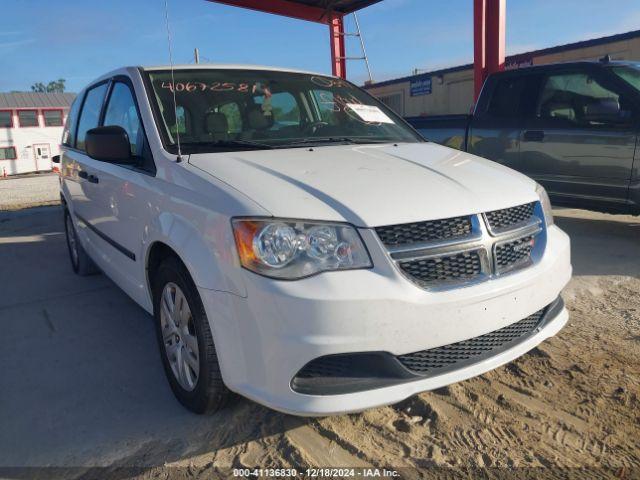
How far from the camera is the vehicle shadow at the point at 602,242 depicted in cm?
465

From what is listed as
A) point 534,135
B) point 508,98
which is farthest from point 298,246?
point 508,98

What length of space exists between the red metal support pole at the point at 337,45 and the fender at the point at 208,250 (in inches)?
391

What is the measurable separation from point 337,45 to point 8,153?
37.3 meters

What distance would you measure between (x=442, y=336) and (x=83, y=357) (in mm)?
2358

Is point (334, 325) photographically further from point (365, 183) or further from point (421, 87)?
point (421, 87)

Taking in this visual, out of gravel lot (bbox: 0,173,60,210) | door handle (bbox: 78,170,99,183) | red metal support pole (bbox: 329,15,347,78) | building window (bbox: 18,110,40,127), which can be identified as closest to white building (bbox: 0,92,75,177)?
building window (bbox: 18,110,40,127)

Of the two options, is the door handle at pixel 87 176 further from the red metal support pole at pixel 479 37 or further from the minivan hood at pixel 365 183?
the red metal support pole at pixel 479 37

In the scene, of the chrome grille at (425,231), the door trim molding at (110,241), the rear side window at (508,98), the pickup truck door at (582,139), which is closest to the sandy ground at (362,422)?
the door trim molding at (110,241)

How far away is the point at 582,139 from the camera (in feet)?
Result: 18.0

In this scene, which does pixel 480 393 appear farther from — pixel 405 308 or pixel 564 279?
pixel 405 308

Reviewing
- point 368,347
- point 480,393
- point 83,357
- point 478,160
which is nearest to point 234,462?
point 368,347

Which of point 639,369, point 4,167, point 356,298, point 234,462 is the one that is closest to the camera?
point 356,298

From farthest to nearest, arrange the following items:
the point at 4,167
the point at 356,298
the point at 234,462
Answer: the point at 4,167 → the point at 234,462 → the point at 356,298

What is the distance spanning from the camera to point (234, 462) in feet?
7.43
